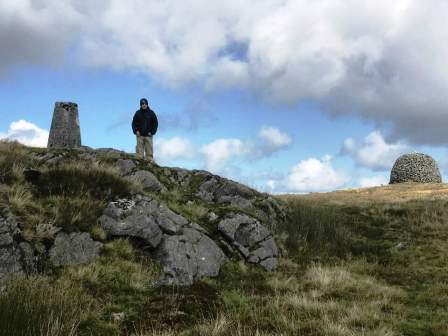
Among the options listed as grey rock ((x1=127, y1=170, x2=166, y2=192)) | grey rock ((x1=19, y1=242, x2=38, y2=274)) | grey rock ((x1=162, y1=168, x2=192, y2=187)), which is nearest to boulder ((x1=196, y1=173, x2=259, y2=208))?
grey rock ((x1=162, y1=168, x2=192, y2=187))

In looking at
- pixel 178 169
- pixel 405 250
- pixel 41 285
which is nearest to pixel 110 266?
pixel 41 285

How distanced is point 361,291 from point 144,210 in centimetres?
612

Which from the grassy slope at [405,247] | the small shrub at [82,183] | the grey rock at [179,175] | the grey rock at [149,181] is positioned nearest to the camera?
the grassy slope at [405,247]

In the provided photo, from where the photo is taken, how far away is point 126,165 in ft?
56.9

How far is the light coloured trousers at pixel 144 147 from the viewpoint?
66.7ft

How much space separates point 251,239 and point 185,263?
11.6ft

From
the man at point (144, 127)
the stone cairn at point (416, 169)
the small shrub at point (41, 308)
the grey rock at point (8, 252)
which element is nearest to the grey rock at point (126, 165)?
the man at point (144, 127)

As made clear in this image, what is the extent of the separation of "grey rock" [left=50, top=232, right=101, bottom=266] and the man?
8860 millimetres

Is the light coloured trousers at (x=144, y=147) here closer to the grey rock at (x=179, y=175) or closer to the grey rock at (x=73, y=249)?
the grey rock at (x=179, y=175)

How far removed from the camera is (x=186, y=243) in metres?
12.0

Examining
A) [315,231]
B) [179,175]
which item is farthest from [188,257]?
[179,175]

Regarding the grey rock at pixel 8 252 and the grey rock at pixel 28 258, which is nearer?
the grey rock at pixel 8 252

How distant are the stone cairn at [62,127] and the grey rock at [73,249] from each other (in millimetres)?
12006

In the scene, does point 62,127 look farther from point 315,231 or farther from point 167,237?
point 315,231
